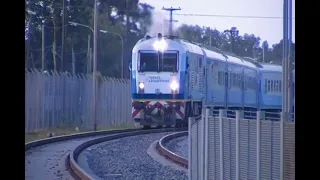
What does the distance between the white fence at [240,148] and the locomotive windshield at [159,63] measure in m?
1.11

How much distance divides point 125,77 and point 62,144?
3.44ft

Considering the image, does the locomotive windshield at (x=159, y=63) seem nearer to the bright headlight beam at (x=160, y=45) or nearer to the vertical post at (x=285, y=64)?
the bright headlight beam at (x=160, y=45)

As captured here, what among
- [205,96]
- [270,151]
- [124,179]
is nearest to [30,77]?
[124,179]

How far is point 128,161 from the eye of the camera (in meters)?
4.59

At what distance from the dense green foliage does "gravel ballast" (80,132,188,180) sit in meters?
0.71

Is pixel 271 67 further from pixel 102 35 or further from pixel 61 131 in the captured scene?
pixel 61 131

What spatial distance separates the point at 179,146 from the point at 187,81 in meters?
0.63

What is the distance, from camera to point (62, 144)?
5.48m

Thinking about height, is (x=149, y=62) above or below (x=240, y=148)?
above

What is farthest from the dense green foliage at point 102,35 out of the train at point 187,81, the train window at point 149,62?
the train window at point 149,62

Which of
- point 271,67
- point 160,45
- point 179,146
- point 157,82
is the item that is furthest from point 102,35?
point 271,67

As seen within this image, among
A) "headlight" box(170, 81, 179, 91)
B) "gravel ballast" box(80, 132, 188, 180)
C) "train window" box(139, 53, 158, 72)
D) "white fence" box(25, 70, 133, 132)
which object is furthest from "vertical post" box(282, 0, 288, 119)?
"train window" box(139, 53, 158, 72)

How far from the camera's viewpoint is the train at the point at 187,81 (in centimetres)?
499
